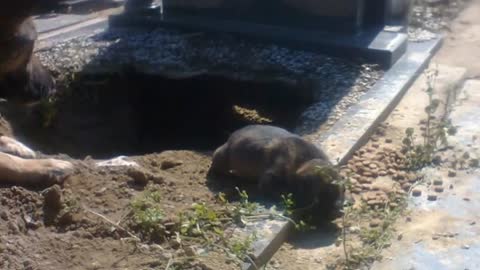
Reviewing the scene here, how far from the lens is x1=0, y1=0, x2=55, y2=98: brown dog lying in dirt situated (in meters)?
3.65

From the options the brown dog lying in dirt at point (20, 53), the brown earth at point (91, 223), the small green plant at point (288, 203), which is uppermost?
the brown dog lying in dirt at point (20, 53)

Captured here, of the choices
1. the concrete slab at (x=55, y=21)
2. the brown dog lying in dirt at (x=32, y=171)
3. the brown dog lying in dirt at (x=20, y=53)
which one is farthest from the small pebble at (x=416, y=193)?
the concrete slab at (x=55, y=21)

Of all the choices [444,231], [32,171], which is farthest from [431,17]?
[32,171]

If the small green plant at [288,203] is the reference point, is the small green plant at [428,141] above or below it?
below

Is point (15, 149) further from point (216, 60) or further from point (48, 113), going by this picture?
point (216, 60)

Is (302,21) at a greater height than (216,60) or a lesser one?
greater

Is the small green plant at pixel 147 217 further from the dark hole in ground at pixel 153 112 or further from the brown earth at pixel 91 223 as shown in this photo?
the dark hole in ground at pixel 153 112

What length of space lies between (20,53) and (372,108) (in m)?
2.19

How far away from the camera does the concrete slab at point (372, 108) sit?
4.71 metres

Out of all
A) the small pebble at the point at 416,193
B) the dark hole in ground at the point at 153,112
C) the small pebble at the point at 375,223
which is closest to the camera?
the small pebble at the point at 375,223

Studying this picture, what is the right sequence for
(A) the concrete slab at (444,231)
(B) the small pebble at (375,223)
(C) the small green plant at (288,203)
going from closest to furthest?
(A) the concrete slab at (444,231)
(C) the small green plant at (288,203)
(B) the small pebble at (375,223)

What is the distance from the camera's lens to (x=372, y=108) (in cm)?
531

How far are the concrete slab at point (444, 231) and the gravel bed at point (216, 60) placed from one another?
1051 millimetres

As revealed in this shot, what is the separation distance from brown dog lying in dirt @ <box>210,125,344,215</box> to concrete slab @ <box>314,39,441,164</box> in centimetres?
32
